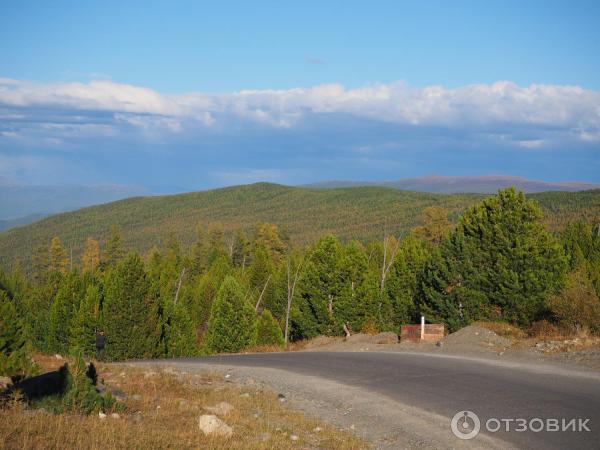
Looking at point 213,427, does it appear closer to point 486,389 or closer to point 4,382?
point 486,389

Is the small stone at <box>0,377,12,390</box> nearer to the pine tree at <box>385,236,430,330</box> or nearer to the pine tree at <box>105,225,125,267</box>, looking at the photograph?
the pine tree at <box>385,236,430,330</box>

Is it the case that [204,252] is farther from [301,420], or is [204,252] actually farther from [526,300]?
[301,420]

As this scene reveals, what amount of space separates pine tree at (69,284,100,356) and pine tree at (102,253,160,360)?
1.17 metres

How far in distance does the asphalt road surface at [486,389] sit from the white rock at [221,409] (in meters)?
3.34

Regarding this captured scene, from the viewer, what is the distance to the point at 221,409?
11.6 meters

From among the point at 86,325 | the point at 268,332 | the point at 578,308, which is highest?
the point at 578,308

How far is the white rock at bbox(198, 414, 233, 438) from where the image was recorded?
9711 mm

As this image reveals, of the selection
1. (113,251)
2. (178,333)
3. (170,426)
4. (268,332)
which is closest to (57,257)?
(113,251)

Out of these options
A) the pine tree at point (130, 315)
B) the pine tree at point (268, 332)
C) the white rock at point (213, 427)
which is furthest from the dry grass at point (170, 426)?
the pine tree at point (268, 332)

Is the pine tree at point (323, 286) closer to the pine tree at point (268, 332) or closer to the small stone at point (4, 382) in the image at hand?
the pine tree at point (268, 332)

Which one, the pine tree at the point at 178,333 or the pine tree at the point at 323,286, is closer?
the pine tree at the point at 323,286

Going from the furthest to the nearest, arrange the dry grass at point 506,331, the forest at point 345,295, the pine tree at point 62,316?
the pine tree at point 62,316 → the forest at point 345,295 → the dry grass at point 506,331

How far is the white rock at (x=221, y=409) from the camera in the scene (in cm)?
1144

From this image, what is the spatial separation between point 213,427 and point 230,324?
131 feet
